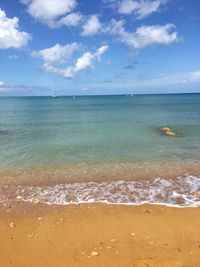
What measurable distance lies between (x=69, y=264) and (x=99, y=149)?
12548 mm

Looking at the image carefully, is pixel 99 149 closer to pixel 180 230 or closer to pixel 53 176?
pixel 53 176

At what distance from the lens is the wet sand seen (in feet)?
21.4

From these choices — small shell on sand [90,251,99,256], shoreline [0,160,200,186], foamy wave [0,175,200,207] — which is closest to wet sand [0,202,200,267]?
small shell on sand [90,251,99,256]

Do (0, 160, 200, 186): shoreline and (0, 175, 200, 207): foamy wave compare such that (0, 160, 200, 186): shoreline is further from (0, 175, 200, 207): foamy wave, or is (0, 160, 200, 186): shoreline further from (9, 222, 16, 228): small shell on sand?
(9, 222, 16, 228): small shell on sand

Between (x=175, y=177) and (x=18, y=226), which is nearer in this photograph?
(x=18, y=226)

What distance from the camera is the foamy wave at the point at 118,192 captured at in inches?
402

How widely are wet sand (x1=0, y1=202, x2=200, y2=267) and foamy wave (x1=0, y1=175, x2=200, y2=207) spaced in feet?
1.93

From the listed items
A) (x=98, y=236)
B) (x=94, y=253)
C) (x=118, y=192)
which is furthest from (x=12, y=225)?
(x=118, y=192)

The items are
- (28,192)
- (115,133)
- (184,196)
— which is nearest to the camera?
(184,196)

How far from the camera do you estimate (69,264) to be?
6348 millimetres

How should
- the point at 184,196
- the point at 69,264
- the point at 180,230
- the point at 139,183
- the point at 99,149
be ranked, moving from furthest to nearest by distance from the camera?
the point at 99,149 < the point at 139,183 < the point at 184,196 < the point at 180,230 < the point at 69,264

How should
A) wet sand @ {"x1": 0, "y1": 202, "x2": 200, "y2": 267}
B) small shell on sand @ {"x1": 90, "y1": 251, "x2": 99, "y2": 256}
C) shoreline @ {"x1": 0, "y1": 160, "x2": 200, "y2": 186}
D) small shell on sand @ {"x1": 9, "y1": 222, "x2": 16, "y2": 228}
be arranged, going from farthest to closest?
shoreline @ {"x1": 0, "y1": 160, "x2": 200, "y2": 186} → small shell on sand @ {"x1": 9, "y1": 222, "x2": 16, "y2": 228} → small shell on sand @ {"x1": 90, "y1": 251, "x2": 99, "y2": 256} → wet sand @ {"x1": 0, "y1": 202, "x2": 200, "y2": 267}

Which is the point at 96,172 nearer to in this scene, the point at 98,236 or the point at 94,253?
the point at 98,236

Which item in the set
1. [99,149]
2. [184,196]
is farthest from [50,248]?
[99,149]
